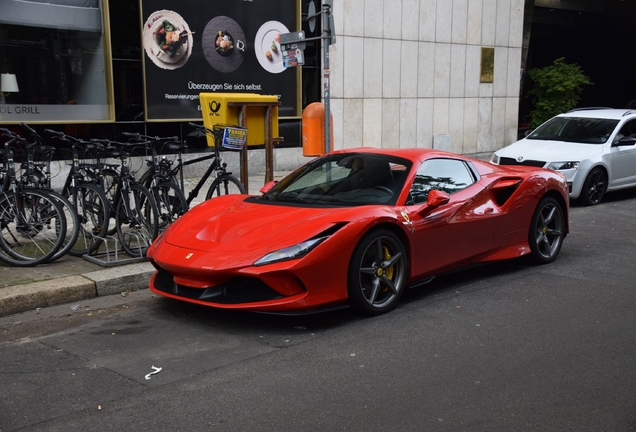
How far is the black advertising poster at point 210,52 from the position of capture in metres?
13.5

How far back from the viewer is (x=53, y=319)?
19.6 ft

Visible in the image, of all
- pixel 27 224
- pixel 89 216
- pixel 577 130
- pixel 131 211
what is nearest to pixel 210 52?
pixel 577 130

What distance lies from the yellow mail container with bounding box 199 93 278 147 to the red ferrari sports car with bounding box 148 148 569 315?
259 centimetres

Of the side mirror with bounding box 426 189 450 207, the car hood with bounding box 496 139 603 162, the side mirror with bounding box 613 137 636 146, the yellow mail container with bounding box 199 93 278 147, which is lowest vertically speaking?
the car hood with bounding box 496 139 603 162

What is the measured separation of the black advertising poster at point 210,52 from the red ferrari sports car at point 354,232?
24.1 feet

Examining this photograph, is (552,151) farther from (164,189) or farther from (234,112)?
(164,189)

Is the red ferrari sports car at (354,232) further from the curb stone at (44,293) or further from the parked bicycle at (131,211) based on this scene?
the parked bicycle at (131,211)

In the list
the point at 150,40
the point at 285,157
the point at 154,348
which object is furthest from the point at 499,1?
the point at 154,348

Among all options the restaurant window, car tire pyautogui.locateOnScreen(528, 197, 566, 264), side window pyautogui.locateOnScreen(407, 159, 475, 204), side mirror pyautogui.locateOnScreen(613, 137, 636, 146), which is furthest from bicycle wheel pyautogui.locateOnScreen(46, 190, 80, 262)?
side mirror pyautogui.locateOnScreen(613, 137, 636, 146)

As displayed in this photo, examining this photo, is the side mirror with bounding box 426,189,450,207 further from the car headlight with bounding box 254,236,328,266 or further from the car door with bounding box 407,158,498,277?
the car headlight with bounding box 254,236,328,266

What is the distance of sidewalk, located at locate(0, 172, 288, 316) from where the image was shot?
243 inches

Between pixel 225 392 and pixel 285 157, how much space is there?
38.6 ft

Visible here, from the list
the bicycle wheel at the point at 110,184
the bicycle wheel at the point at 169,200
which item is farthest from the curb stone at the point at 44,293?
the bicycle wheel at the point at 169,200

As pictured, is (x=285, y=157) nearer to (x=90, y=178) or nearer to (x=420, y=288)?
(x=90, y=178)
